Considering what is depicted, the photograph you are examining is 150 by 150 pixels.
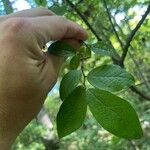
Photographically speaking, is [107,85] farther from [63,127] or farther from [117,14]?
[117,14]

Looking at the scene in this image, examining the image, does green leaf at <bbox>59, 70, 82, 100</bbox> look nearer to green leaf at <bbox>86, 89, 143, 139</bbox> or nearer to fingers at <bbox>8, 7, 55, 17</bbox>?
green leaf at <bbox>86, 89, 143, 139</bbox>

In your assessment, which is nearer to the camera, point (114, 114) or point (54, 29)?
point (114, 114)

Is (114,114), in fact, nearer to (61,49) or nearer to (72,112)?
(72,112)

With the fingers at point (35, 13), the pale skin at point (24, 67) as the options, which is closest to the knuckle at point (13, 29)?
the pale skin at point (24, 67)

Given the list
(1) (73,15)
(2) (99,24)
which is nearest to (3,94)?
(1) (73,15)

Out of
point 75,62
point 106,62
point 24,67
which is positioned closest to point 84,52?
point 75,62

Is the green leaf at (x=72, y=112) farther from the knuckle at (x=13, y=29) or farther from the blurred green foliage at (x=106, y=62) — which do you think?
the blurred green foliage at (x=106, y=62)

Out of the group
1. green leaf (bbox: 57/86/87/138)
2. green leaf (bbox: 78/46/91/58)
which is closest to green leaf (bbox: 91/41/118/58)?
green leaf (bbox: 78/46/91/58)
